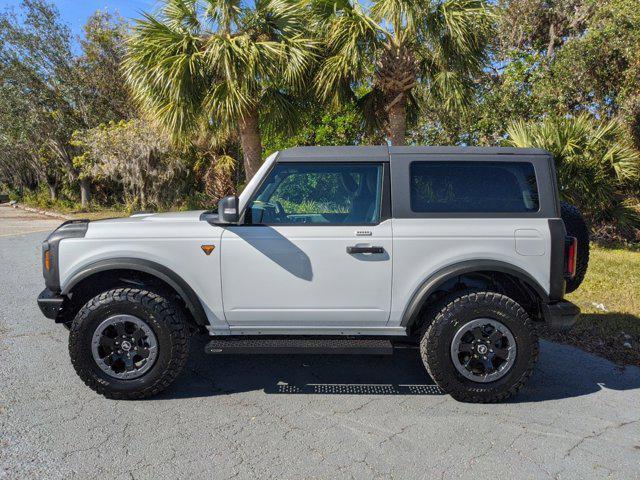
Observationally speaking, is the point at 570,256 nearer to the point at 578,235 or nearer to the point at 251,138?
the point at 578,235

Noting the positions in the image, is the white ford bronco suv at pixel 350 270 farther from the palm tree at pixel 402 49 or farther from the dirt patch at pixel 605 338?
the palm tree at pixel 402 49

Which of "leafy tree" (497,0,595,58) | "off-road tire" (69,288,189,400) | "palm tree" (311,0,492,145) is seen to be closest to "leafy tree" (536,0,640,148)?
"palm tree" (311,0,492,145)

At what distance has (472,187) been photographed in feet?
12.0

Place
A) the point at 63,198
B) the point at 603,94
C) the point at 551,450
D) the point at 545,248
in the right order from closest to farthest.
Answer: the point at 551,450 < the point at 545,248 < the point at 603,94 < the point at 63,198

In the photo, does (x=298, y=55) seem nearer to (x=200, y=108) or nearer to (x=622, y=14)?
(x=200, y=108)

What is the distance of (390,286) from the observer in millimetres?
3559

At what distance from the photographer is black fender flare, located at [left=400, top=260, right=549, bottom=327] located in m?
3.51

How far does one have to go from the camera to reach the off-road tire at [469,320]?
11.5ft

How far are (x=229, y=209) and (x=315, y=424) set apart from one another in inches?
61.3

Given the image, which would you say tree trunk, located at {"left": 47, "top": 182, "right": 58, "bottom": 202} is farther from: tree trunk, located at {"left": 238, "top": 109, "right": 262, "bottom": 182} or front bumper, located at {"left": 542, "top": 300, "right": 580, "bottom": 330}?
front bumper, located at {"left": 542, "top": 300, "right": 580, "bottom": 330}

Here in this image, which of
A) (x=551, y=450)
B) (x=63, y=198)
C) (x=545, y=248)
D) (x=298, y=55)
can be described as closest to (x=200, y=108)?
(x=298, y=55)

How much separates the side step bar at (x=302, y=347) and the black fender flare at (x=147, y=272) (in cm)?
34

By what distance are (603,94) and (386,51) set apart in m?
6.00

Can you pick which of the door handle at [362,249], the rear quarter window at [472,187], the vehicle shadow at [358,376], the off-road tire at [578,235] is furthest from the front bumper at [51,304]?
the off-road tire at [578,235]
